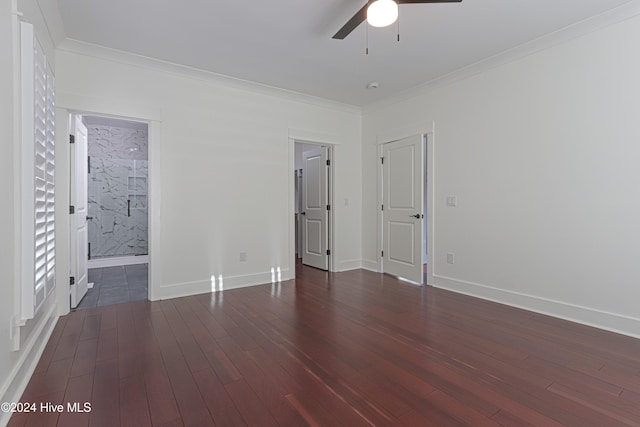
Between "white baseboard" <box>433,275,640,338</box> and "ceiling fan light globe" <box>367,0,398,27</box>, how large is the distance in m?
3.10

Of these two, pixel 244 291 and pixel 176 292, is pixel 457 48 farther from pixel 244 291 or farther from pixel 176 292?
pixel 176 292

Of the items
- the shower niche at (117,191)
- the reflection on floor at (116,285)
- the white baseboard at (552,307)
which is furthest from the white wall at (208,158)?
the shower niche at (117,191)

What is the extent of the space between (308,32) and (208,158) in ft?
6.47

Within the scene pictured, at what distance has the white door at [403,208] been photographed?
4516mm

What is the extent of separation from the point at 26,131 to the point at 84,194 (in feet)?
7.29

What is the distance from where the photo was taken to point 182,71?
3.81m

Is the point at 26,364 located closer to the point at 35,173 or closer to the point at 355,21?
the point at 35,173

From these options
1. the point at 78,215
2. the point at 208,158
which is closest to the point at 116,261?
the point at 78,215

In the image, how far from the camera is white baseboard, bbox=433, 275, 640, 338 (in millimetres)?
2736

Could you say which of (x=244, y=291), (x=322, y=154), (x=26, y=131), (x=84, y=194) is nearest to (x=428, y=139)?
(x=322, y=154)

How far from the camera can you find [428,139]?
4379 mm

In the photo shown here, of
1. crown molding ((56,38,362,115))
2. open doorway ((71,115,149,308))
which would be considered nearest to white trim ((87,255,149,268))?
open doorway ((71,115,149,308))

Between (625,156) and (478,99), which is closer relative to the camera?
(625,156)

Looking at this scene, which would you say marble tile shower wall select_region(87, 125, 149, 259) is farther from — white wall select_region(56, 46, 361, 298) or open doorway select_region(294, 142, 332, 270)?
open doorway select_region(294, 142, 332, 270)
